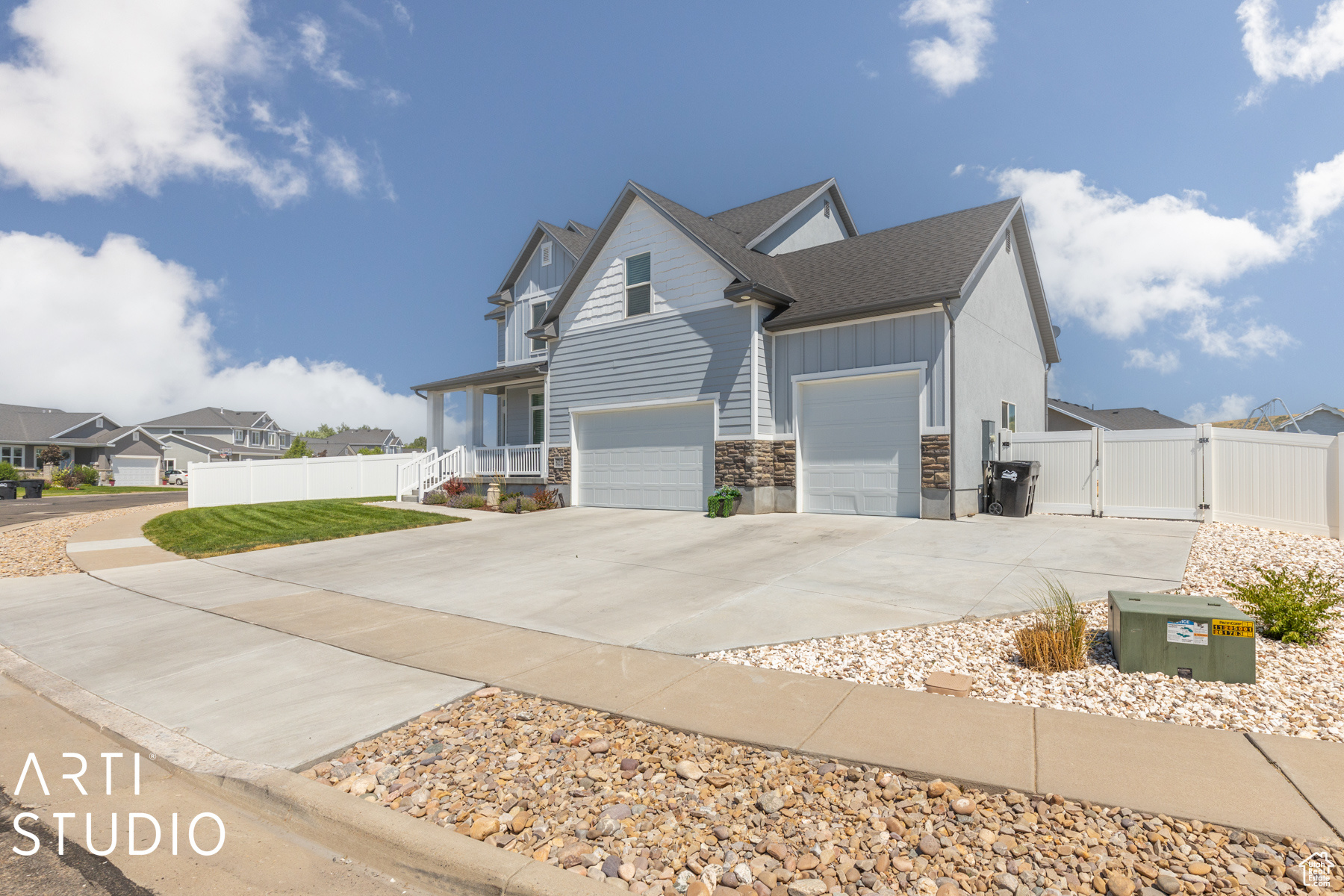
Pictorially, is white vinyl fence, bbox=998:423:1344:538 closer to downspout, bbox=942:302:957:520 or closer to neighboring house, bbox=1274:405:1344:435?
downspout, bbox=942:302:957:520

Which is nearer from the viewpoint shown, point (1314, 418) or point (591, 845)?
point (591, 845)

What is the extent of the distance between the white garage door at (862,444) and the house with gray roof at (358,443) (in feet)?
205

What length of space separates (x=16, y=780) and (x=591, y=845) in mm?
3512

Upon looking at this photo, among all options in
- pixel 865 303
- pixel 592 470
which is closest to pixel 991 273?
pixel 865 303

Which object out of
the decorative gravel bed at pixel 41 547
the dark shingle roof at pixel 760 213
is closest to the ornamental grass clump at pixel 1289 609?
the dark shingle roof at pixel 760 213

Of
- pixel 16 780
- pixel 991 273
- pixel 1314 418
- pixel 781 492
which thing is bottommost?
pixel 16 780

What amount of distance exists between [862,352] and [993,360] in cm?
365

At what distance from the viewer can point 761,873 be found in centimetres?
284

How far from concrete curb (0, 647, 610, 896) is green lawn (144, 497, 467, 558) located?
342 inches

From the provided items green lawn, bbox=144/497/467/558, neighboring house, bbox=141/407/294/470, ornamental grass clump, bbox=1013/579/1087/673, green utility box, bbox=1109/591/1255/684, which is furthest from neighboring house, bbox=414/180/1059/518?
neighboring house, bbox=141/407/294/470

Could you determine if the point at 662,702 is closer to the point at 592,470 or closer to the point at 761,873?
the point at 761,873

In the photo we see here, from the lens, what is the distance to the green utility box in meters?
4.70

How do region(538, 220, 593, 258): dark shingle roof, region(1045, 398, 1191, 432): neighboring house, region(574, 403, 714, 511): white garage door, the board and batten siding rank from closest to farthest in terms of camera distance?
1. the board and batten siding
2. region(574, 403, 714, 511): white garage door
3. region(538, 220, 593, 258): dark shingle roof
4. region(1045, 398, 1191, 432): neighboring house

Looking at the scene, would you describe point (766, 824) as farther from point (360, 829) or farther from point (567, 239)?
point (567, 239)
